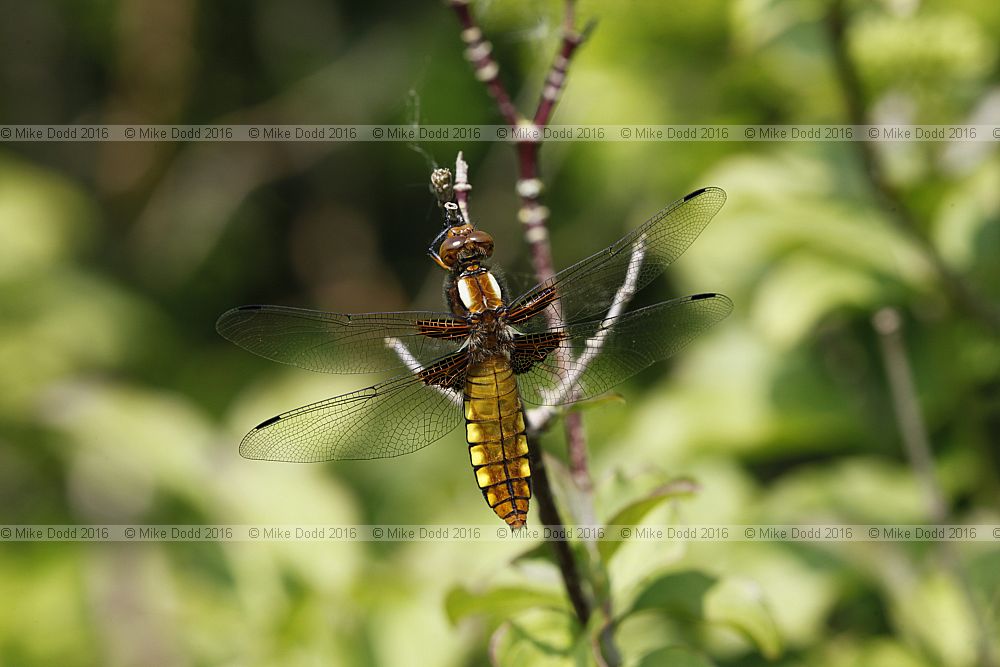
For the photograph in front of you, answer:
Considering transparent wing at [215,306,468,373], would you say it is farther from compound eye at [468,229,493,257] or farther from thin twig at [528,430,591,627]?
thin twig at [528,430,591,627]

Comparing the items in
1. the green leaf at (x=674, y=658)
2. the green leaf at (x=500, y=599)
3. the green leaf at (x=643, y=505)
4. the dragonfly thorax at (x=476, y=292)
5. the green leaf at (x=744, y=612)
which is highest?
the dragonfly thorax at (x=476, y=292)

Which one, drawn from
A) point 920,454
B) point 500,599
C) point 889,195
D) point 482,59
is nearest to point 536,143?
point 482,59

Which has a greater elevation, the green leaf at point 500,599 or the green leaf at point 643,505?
the green leaf at point 643,505

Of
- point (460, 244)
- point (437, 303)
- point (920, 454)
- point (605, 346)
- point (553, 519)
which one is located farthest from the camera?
point (437, 303)

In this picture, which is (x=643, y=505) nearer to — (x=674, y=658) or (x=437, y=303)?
(x=674, y=658)

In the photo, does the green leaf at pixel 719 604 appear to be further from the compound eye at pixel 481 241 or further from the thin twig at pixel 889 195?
the thin twig at pixel 889 195

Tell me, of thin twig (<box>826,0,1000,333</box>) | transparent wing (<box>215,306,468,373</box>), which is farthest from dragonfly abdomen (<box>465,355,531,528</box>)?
thin twig (<box>826,0,1000,333</box>)

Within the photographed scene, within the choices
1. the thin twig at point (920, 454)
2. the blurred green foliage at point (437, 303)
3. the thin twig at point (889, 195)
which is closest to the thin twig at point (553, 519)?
the blurred green foliage at point (437, 303)

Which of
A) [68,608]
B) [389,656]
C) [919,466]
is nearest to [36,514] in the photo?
[68,608]
